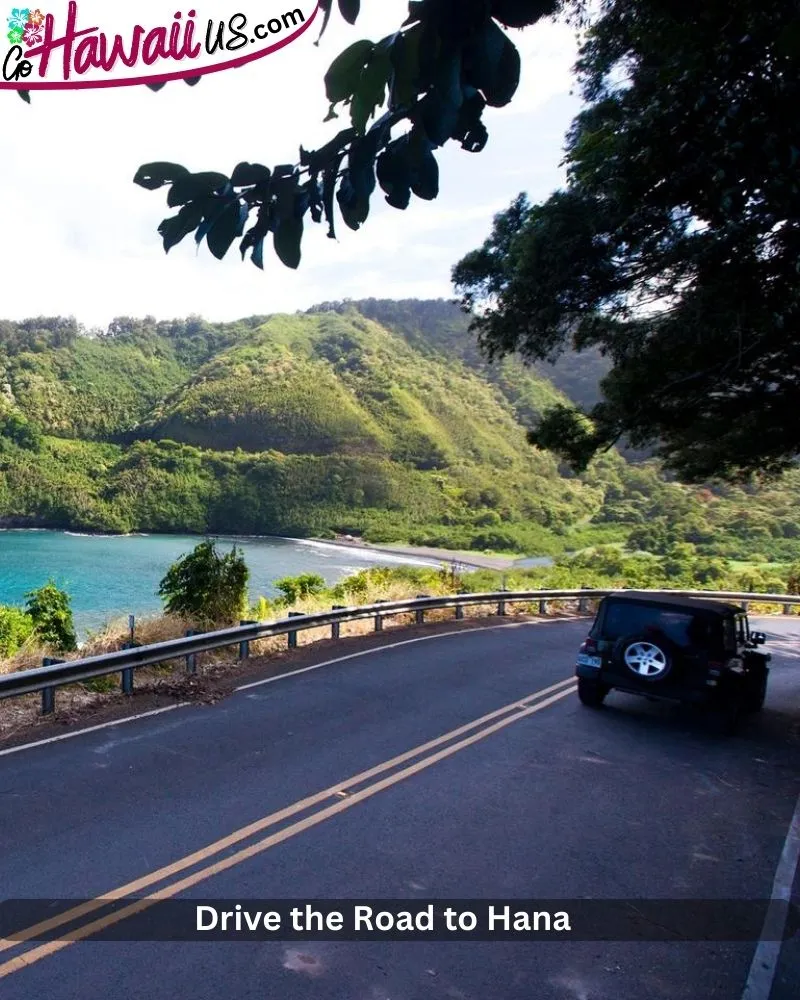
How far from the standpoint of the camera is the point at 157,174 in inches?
72.4

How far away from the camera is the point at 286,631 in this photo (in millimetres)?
12477

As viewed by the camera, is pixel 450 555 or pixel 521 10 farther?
pixel 450 555

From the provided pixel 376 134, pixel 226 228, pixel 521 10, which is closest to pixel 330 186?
pixel 376 134

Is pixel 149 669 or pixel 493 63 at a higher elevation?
pixel 493 63

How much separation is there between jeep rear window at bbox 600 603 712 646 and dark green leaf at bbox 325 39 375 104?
7963 mm

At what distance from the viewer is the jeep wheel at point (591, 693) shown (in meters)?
9.38

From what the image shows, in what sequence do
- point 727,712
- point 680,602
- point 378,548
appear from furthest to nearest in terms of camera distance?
1. point 378,548
2. point 680,602
3. point 727,712

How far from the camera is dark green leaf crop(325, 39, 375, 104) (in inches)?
76.1

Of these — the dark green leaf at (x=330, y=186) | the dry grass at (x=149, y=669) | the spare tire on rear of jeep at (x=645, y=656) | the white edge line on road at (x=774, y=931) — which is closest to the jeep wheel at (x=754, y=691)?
the spare tire on rear of jeep at (x=645, y=656)

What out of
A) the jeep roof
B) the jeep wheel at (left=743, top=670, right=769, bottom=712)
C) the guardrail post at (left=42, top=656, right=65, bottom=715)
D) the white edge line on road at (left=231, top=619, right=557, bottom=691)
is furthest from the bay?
the jeep roof

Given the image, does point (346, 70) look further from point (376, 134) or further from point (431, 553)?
point (431, 553)

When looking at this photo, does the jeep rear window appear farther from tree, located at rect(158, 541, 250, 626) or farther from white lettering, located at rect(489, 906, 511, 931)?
tree, located at rect(158, 541, 250, 626)

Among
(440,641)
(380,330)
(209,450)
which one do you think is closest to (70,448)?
(209,450)

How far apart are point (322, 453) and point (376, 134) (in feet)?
409
